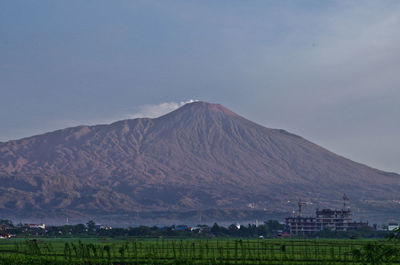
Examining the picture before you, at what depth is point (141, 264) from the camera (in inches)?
2463

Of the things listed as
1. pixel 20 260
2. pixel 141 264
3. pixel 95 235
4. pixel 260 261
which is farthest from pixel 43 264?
pixel 95 235

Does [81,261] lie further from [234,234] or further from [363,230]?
[363,230]

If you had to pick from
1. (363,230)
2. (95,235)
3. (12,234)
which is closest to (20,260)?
(95,235)

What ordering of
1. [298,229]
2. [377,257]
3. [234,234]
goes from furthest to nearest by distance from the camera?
[298,229] → [234,234] → [377,257]

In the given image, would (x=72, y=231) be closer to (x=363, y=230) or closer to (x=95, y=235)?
(x=95, y=235)

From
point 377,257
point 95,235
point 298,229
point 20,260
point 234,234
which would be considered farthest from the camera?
point 298,229

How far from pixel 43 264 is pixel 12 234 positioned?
103513 mm

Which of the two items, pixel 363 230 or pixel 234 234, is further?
pixel 363 230

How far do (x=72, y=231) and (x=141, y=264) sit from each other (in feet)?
332

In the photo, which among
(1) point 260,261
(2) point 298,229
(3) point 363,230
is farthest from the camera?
(2) point 298,229

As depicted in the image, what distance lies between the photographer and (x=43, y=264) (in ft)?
183

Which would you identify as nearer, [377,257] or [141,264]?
[377,257]

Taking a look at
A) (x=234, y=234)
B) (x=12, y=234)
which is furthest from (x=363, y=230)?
(x=12, y=234)

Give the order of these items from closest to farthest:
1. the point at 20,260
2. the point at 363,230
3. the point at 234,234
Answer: the point at 20,260 → the point at 234,234 → the point at 363,230
